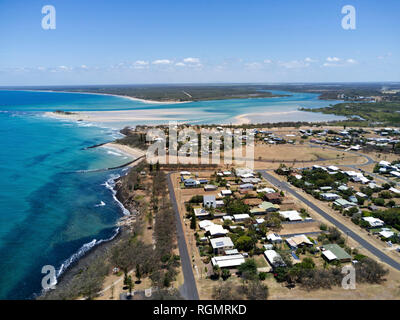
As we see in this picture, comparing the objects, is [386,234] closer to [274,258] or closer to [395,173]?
[274,258]

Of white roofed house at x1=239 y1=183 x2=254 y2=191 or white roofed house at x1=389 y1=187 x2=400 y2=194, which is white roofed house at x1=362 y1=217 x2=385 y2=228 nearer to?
white roofed house at x1=389 y1=187 x2=400 y2=194

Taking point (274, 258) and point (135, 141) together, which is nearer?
point (274, 258)

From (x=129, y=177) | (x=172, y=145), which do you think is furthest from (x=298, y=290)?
(x=172, y=145)

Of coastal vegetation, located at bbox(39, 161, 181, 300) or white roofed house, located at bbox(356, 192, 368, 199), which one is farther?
white roofed house, located at bbox(356, 192, 368, 199)

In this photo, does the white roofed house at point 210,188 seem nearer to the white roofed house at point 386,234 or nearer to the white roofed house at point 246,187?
the white roofed house at point 246,187

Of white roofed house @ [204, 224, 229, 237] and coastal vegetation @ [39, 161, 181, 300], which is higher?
white roofed house @ [204, 224, 229, 237]

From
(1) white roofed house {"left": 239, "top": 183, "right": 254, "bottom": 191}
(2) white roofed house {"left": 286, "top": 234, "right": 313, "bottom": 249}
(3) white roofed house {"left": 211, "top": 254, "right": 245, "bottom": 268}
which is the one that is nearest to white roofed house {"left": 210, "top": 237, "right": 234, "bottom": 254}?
(3) white roofed house {"left": 211, "top": 254, "right": 245, "bottom": 268}

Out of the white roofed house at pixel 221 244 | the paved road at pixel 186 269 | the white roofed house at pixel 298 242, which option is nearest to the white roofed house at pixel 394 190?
the white roofed house at pixel 298 242

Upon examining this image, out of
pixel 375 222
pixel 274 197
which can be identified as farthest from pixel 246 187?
pixel 375 222
